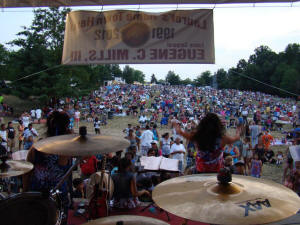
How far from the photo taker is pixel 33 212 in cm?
237

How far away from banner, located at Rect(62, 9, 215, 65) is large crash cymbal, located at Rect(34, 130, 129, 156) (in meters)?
2.25

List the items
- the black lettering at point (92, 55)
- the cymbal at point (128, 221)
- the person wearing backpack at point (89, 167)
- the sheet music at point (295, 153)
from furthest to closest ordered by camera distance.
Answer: the person wearing backpack at point (89, 167)
the sheet music at point (295, 153)
the black lettering at point (92, 55)
the cymbal at point (128, 221)

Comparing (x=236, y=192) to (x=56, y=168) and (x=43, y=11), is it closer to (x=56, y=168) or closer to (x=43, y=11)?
(x=56, y=168)

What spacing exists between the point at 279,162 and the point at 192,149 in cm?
416

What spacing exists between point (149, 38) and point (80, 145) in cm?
282

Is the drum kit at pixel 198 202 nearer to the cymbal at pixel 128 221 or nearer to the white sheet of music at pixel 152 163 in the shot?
the cymbal at pixel 128 221

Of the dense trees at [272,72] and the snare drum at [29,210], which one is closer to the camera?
the snare drum at [29,210]

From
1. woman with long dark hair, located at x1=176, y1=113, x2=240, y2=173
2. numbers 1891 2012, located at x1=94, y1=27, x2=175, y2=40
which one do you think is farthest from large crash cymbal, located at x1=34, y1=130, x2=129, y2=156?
numbers 1891 2012, located at x1=94, y1=27, x2=175, y2=40

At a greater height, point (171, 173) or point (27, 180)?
point (27, 180)

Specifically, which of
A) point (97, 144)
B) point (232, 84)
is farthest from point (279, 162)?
point (232, 84)

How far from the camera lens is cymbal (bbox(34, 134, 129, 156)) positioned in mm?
2664

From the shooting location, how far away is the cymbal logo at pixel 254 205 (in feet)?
5.85

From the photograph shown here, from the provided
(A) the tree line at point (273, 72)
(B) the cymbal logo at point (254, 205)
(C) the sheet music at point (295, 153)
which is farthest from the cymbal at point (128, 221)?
(A) the tree line at point (273, 72)

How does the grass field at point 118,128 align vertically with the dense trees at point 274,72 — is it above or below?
below
